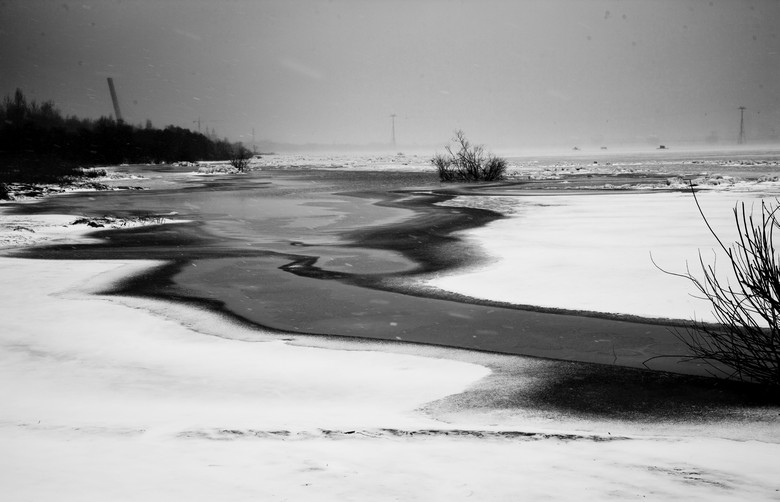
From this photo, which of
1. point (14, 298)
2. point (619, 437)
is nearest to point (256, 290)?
point (14, 298)

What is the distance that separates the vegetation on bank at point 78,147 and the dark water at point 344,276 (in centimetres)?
2273

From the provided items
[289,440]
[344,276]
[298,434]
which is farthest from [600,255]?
[289,440]

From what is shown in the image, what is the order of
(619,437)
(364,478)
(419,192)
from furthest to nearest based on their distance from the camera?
1. (419,192)
2. (619,437)
3. (364,478)

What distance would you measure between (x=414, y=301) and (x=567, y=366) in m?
3.33

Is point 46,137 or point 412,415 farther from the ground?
point 46,137

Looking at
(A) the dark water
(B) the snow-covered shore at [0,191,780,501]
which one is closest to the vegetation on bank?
(A) the dark water

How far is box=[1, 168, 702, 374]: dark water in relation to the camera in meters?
7.95

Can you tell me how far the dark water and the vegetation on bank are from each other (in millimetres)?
22734

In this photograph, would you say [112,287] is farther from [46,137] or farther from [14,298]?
[46,137]

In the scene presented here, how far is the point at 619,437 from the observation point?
16.0ft

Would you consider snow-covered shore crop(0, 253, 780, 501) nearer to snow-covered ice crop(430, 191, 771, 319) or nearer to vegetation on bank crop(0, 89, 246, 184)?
snow-covered ice crop(430, 191, 771, 319)

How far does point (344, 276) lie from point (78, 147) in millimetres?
73249

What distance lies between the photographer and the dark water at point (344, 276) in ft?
26.1

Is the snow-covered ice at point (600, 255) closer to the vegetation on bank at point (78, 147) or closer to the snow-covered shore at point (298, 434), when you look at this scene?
the snow-covered shore at point (298, 434)
